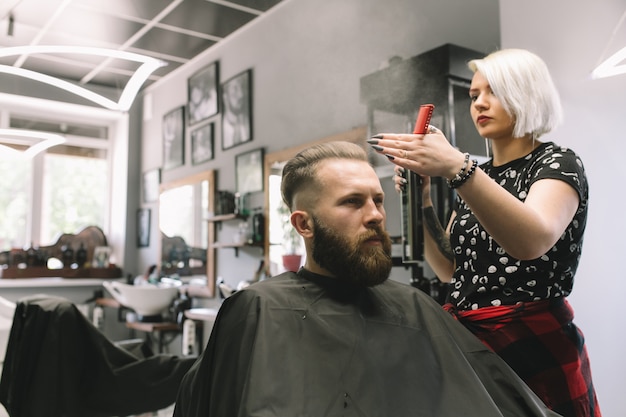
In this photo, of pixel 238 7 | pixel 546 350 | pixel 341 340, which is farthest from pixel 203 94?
pixel 546 350

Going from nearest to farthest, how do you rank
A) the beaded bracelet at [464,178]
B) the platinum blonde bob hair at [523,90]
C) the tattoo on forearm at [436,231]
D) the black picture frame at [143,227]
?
the beaded bracelet at [464,178] → the platinum blonde bob hair at [523,90] → the tattoo on forearm at [436,231] → the black picture frame at [143,227]

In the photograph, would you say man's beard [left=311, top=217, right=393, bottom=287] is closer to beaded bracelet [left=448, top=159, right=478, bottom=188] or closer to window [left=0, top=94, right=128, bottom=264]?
beaded bracelet [left=448, top=159, right=478, bottom=188]

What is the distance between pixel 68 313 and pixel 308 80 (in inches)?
61.6

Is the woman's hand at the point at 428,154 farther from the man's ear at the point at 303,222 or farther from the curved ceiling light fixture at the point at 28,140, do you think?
the curved ceiling light fixture at the point at 28,140

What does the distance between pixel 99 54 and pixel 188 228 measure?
1.44 m

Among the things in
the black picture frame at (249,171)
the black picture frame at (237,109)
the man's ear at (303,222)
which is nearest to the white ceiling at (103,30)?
the black picture frame at (237,109)

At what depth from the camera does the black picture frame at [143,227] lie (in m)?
2.29

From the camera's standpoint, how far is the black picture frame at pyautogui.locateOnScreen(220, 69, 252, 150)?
2.61 m

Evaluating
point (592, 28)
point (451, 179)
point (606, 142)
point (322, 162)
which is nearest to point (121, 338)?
point (322, 162)

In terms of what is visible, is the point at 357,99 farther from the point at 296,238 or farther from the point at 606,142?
the point at 606,142

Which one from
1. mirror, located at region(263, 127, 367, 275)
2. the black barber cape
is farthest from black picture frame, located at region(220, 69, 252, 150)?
the black barber cape

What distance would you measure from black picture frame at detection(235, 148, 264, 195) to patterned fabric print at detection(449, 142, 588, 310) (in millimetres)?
1769

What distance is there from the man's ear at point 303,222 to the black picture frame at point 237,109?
1270mm

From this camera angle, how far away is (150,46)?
1.81 m
